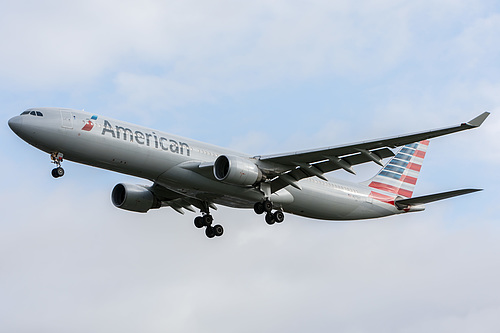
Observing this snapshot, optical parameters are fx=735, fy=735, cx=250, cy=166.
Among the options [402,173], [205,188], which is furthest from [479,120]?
[402,173]

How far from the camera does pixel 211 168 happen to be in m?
33.5

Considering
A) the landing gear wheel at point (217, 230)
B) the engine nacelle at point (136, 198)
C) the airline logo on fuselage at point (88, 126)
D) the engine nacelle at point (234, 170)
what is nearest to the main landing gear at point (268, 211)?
the engine nacelle at point (234, 170)

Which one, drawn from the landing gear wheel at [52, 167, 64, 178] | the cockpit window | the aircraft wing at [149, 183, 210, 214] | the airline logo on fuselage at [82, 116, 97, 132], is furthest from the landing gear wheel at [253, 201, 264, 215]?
the cockpit window

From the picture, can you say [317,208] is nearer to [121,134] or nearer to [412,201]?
→ [412,201]

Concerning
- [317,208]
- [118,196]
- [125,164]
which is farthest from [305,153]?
[118,196]

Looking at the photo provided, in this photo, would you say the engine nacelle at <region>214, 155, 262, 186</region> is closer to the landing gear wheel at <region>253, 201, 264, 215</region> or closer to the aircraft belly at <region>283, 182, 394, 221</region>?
the landing gear wheel at <region>253, 201, 264, 215</region>

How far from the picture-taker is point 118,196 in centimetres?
3947

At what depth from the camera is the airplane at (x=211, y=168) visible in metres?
31.6

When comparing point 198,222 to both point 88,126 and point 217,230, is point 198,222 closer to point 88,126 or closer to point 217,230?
point 217,230

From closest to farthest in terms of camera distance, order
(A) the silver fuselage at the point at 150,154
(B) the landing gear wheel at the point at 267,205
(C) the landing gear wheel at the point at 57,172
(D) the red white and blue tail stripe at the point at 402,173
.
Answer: (A) the silver fuselage at the point at 150,154 → (C) the landing gear wheel at the point at 57,172 → (B) the landing gear wheel at the point at 267,205 → (D) the red white and blue tail stripe at the point at 402,173

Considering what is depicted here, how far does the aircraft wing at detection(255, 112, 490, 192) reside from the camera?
31.7m

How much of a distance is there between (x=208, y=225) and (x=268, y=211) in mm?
5293

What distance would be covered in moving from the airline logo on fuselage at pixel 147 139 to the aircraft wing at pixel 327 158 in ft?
12.8

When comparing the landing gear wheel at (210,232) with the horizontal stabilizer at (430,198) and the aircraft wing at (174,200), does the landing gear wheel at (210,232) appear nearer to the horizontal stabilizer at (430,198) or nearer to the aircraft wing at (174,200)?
the aircraft wing at (174,200)
